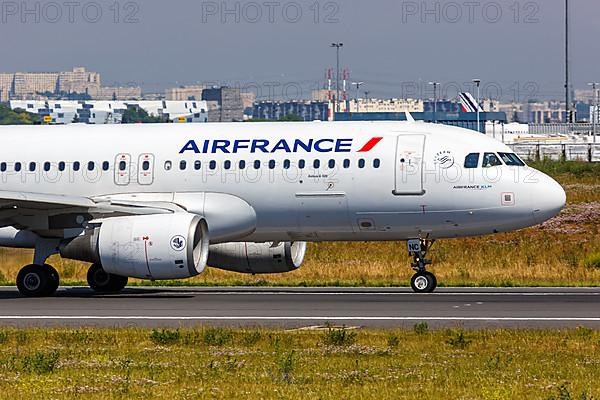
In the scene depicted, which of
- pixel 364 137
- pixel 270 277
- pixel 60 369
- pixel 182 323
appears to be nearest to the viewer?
pixel 60 369

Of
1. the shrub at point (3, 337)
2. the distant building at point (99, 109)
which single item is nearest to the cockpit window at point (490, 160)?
the shrub at point (3, 337)

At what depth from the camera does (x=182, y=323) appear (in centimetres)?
2395

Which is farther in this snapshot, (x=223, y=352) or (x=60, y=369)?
(x=223, y=352)

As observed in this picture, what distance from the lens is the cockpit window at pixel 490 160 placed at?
99.7ft

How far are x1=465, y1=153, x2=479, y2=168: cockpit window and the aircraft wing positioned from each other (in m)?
6.68

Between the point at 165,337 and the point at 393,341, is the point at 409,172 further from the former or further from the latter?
the point at 165,337

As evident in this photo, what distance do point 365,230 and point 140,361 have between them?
1341 cm

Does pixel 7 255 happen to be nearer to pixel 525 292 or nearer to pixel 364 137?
pixel 364 137

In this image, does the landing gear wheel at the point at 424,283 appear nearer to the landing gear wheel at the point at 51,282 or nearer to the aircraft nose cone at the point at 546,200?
the aircraft nose cone at the point at 546,200

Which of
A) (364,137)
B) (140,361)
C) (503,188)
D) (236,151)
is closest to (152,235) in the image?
(236,151)

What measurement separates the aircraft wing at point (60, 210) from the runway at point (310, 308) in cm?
172

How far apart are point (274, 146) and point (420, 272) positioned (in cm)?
448

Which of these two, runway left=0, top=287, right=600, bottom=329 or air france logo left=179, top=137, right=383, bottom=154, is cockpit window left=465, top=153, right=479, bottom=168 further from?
runway left=0, top=287, right=600, bottom=329

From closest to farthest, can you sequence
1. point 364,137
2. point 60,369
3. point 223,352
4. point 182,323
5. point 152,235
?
point 60,369 < point 223,352 < point 182,323 < point 152,235 < point 364,137
